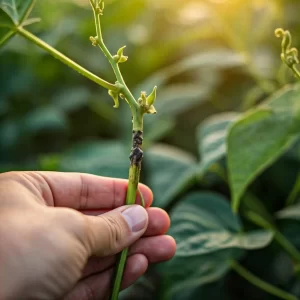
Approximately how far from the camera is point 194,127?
128 centimetres

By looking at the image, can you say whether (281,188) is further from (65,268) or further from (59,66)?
(59,66)

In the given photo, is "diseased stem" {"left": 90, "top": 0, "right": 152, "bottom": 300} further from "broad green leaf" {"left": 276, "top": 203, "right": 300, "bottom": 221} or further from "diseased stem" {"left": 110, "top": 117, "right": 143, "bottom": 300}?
"broad green leaf" {"left": 276, "top": 203, "right": 300, "bottom": 221}

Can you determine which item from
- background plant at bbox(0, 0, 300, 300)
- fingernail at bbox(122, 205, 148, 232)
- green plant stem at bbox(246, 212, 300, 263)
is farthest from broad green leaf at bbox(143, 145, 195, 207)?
fingernail at bbox(122, 205, 148, 232)

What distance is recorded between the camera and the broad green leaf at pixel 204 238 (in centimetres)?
78

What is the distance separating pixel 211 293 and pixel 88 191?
0.37 metres

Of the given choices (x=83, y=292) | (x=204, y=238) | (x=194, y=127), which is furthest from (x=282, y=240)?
(x=194, y=127)

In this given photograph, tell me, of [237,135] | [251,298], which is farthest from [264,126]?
[251,298]

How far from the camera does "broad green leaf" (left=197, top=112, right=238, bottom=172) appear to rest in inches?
31.1

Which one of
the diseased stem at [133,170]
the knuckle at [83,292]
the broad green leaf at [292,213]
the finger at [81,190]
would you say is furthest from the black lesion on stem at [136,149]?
the broad green leaf at [292,213]

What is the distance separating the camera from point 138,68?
1442mm

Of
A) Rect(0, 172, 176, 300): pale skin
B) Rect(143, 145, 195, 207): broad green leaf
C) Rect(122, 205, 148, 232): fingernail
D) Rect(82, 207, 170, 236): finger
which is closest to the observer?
Rect(0, 172, 176, 300): pale skin

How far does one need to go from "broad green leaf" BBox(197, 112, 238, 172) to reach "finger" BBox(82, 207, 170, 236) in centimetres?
10

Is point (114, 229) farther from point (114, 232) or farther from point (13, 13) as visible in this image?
point (13, 13)

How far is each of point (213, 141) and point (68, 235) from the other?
37 centimetres
